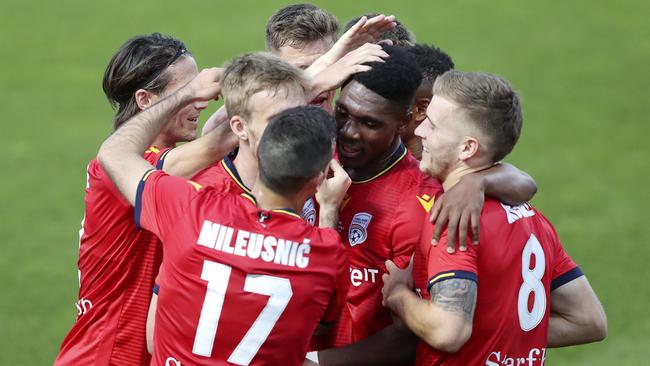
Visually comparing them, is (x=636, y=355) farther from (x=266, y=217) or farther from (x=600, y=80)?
(x=600, y=80)

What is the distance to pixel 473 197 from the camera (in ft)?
15.7

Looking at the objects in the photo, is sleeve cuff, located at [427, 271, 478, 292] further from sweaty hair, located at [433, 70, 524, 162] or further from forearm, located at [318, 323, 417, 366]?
sweaty hair, located at [433, 70, 524, 162]

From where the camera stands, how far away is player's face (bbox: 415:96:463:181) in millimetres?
4910

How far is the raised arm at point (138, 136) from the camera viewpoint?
4.88 m

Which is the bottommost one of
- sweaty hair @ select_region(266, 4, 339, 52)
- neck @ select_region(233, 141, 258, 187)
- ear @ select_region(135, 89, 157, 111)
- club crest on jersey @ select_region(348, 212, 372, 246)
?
club crest on jersey @ select_region(348, 212, 372, 246)

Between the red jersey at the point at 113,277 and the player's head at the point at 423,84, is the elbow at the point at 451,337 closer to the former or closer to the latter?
the player's head at the point at 423,84

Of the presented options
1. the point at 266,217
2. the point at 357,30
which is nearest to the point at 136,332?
the point at 266,217

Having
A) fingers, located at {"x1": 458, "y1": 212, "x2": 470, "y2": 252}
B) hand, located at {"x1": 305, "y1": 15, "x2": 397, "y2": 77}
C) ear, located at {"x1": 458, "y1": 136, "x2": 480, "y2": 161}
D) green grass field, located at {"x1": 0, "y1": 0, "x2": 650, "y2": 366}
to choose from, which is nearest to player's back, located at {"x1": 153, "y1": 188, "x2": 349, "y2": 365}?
fingers, located at {"x1": 458, "y1": 212, "x2": 470, "y2": 252}

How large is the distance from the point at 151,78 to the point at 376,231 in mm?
1698

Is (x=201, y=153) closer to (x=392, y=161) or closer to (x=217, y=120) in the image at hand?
(x=217, y=120)

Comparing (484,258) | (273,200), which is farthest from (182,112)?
(484,258)

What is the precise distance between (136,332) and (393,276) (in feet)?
5.04

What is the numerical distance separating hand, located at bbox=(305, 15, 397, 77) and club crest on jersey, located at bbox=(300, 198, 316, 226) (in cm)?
69

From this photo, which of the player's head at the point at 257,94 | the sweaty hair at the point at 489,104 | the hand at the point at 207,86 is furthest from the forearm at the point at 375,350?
the hand at the point at 207,86
